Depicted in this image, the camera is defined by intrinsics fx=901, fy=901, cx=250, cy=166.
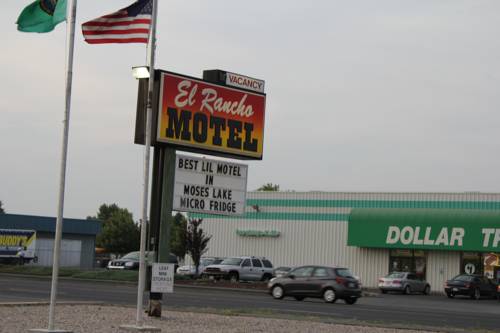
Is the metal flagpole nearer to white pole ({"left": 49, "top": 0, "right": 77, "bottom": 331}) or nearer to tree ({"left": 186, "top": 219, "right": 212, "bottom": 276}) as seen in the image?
white pole ({"left": 49, "top": 0, "right": 77, "bottom": 331})

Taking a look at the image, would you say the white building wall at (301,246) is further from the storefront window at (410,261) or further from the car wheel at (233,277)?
the car wheel at (233,277)

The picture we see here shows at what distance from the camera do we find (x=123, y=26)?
17.5 m

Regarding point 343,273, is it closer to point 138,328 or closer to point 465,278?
point 465,278

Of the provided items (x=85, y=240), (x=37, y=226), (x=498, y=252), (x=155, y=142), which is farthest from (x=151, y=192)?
(x=85, y=240)

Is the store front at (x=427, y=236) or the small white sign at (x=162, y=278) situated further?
the store front at (x=427, y=236)

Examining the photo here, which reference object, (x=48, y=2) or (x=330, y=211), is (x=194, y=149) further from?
(x=330, y=211)

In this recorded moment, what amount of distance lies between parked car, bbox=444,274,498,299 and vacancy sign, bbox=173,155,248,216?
1122 inches

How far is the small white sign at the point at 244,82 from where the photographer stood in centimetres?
2208

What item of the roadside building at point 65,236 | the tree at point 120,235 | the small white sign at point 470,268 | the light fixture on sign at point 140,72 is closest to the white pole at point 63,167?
the light fixture on sign at point 140,72

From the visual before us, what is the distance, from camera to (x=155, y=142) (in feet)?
66.2

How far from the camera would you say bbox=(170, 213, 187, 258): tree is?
171 ft

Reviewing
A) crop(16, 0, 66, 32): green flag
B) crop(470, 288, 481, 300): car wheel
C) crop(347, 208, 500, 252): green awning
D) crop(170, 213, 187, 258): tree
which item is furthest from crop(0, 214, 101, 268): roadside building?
crop(16, 0, 66, 32): green flag

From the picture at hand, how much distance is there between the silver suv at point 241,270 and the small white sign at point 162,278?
1129 inches

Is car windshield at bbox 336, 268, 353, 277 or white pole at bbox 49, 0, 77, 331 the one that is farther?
car windshield at bbox 336, 268, 353, 277
